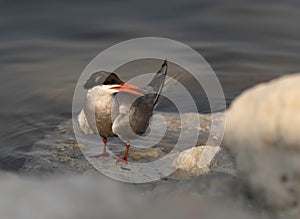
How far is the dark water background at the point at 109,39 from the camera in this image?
19.6 ft

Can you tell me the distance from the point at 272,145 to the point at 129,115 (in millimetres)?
3043

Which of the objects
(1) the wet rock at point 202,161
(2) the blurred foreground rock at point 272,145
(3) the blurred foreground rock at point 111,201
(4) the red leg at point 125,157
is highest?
(2) the blurred foreground rock at point 272,145

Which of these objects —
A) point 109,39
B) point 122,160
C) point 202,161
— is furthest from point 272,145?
point 109,39

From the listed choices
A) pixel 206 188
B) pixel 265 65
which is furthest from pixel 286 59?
pixel 206 188

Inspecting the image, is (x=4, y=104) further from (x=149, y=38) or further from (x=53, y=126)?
(x=149, y=38)

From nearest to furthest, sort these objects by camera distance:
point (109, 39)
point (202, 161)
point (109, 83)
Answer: point (202, 161) → point (109, 83) → point (109, 39)

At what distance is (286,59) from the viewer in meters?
6.71

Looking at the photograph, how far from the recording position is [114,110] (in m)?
5.27

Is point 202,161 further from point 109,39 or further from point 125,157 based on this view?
point 109,39

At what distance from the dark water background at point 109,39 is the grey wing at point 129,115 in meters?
0.59

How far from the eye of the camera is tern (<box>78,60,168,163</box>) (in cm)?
512

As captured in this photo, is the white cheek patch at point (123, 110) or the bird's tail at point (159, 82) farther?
the bird's tail at point (159, 82)

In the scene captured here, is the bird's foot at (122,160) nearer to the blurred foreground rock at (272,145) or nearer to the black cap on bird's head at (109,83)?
the black cap on bird's head at (109,83)

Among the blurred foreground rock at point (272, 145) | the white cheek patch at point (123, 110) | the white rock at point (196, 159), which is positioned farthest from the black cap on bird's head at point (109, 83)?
the blurred foreground rock at point (272, 145)
